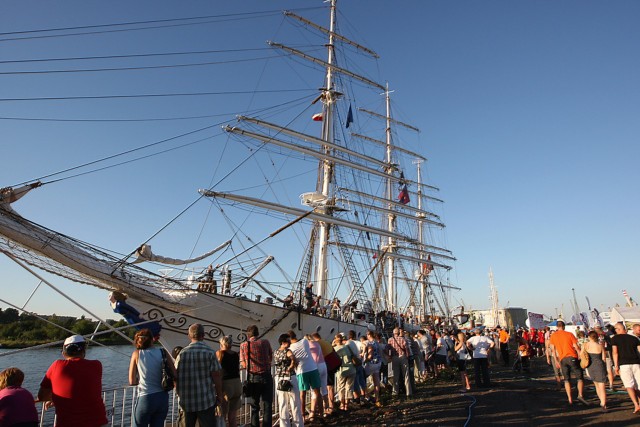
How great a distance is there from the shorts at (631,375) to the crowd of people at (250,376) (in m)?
0.01

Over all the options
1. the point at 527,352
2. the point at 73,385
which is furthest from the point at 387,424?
the point at 527,352

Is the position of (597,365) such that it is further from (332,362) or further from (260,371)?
(260,371)

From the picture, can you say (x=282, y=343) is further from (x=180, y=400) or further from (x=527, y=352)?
(x=527, y=352)

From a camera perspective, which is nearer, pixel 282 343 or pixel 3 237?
pixel 282 343

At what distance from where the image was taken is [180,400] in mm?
4289

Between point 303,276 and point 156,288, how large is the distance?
14060mm

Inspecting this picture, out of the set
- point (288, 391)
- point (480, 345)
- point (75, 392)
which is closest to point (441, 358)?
point (480, 345)

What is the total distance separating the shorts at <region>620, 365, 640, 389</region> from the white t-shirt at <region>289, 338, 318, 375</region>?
5.08 m

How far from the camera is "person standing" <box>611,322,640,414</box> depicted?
6781 mm

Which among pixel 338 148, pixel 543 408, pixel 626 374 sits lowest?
pixel 543 408

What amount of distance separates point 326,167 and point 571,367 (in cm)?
1865

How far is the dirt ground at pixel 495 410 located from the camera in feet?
21.3

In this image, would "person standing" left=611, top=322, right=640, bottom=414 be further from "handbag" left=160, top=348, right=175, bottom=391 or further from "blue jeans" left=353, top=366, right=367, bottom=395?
"handbag" left=160, top=348, right=175, bottom=391

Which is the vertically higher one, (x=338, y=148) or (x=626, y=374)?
(x=338, y=148)
